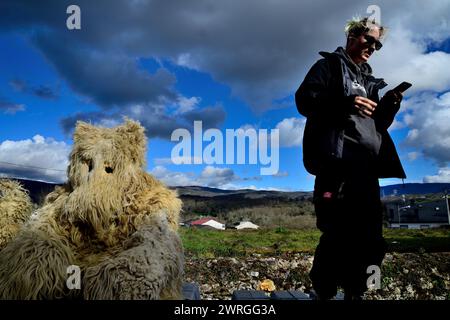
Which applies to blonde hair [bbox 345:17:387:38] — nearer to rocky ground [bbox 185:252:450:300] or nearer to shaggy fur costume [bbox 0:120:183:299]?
shaggy fur costume [bbox 0:120:183:299]

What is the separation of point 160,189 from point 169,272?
1.30 ft

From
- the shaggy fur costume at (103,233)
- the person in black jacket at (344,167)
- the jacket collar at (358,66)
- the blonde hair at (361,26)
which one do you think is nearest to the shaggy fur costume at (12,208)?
the shaggy fur costume at (103,233)

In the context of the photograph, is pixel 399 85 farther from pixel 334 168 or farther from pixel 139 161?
pixel 139 161

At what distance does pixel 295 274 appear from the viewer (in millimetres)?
3807

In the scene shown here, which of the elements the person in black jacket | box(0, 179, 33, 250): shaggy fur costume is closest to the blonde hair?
the person in black jacket

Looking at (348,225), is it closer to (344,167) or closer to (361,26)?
(344,167)

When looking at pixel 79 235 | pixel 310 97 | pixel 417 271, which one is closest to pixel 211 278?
pixel 417 271

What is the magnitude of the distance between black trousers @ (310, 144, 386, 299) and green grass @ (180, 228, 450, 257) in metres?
2.69

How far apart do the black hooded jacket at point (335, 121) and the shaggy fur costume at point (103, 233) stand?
2.15 ft

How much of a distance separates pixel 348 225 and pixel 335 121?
40 centimetres

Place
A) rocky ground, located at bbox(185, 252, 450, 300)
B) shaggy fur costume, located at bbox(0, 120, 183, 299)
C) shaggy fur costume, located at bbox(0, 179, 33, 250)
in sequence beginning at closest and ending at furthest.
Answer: shaggy fur costume, located at bbox(0, 120, 183, 299), shaggy fur costume, located at bbox(0, 179, 33, 250), rocky ground, located at bbox(185, 252, 450, 300)

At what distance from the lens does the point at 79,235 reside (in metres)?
1.49

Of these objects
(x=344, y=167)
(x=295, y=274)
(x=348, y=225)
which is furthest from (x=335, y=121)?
(x=295, y=274)

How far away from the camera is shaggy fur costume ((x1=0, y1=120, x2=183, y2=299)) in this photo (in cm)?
128
